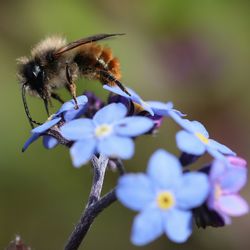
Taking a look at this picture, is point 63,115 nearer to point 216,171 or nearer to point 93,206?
point 93,206

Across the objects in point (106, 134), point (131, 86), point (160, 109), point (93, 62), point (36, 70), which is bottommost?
point (131, 86)

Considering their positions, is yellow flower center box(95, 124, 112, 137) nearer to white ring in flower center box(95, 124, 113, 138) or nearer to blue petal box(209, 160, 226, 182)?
white ring in flower center box(95, 124, 113, 138)

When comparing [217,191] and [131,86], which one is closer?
[217,191]

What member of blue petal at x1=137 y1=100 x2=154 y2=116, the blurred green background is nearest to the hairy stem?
blue petal at x1=137 y1=100 x2=154 y2=116

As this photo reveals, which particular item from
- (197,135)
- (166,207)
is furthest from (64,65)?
(166,207)

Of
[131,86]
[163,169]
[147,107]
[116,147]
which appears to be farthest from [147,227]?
[131,86]
